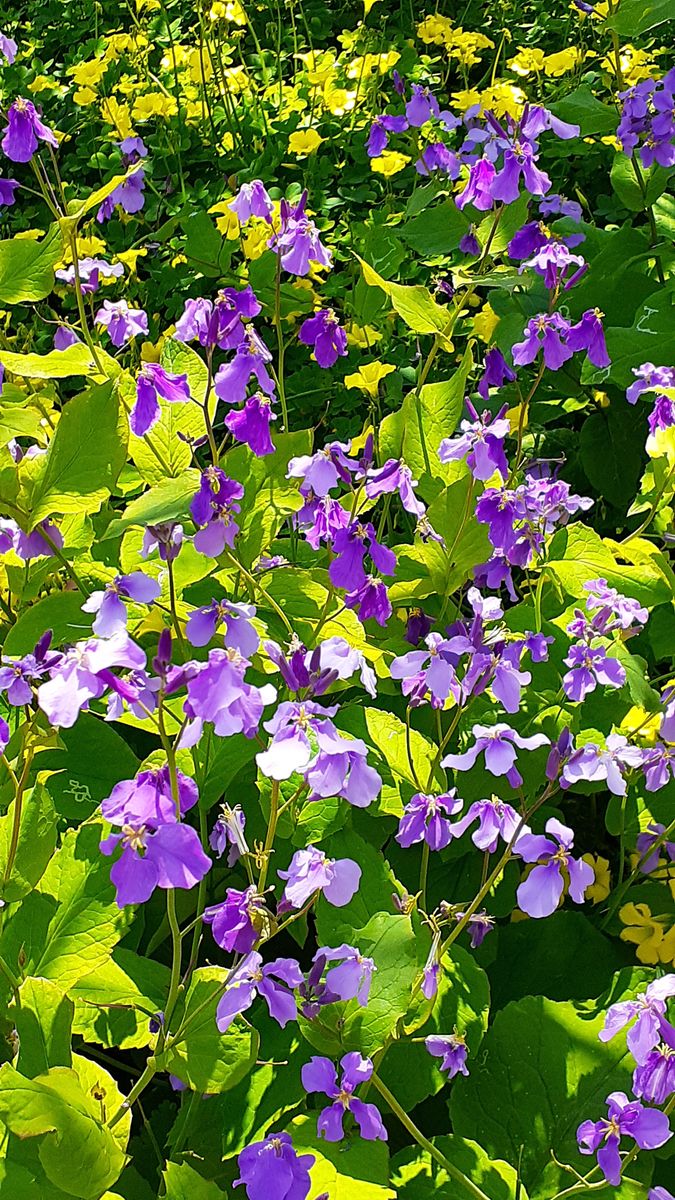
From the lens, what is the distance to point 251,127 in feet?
11.7

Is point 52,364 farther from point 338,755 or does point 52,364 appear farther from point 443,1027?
point 443,1027

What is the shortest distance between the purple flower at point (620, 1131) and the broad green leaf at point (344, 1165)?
200mm

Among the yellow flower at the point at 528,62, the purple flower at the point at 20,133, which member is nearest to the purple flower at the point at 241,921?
the purple flower at the point at 20,133

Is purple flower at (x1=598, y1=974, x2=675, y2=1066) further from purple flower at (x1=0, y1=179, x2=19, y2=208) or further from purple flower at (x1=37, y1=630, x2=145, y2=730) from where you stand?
purple flower at (x1=0, y1=179, x2=19, y2=208)

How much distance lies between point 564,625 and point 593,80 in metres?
2.37

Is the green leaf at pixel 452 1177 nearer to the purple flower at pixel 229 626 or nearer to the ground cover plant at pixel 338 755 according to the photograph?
the ground cover plant at pixel 338 755

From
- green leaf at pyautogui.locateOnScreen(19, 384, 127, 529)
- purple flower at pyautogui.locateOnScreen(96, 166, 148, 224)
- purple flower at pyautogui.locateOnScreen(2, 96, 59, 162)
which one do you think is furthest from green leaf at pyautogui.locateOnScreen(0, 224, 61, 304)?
purple flower at pyautogui.locateOnScreen(96, 166, 148, 224)

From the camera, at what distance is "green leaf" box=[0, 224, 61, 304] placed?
4.54ft

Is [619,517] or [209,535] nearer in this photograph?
[209,535]

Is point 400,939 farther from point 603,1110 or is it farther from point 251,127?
point 251,127

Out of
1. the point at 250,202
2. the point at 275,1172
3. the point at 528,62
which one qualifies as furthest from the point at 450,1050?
the point at 528,62

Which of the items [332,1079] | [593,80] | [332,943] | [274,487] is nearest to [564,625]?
[274,487]

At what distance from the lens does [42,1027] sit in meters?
1.07

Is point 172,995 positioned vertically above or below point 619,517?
above
